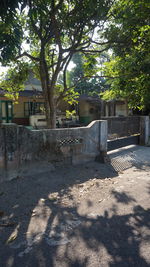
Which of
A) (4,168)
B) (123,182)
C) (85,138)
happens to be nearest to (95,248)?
(123,182)

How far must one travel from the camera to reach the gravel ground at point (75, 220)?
6.80 feet

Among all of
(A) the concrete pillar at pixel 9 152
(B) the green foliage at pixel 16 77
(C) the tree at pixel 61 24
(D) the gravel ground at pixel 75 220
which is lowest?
(D) the gravel ground at pixel 75 220

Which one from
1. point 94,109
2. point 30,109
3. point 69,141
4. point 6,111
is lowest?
point 69,141

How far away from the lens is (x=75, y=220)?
2877mm

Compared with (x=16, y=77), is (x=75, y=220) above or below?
below

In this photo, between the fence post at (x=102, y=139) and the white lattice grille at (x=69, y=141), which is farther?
the fence post at (x=102, y=139)

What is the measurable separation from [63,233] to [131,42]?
23.4ft

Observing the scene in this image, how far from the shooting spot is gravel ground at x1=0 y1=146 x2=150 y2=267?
81.6 inches

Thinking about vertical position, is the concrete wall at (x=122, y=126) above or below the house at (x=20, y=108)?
below

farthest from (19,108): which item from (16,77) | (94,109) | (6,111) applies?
(94,109)

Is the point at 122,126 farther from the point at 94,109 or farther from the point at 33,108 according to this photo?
the point at 94,109

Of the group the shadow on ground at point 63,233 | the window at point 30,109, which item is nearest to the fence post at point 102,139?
the shadow on ground at point 63,233

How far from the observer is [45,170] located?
16.2 feet

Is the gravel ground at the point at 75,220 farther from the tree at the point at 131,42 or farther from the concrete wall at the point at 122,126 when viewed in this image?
the tree at the point at 131,42
